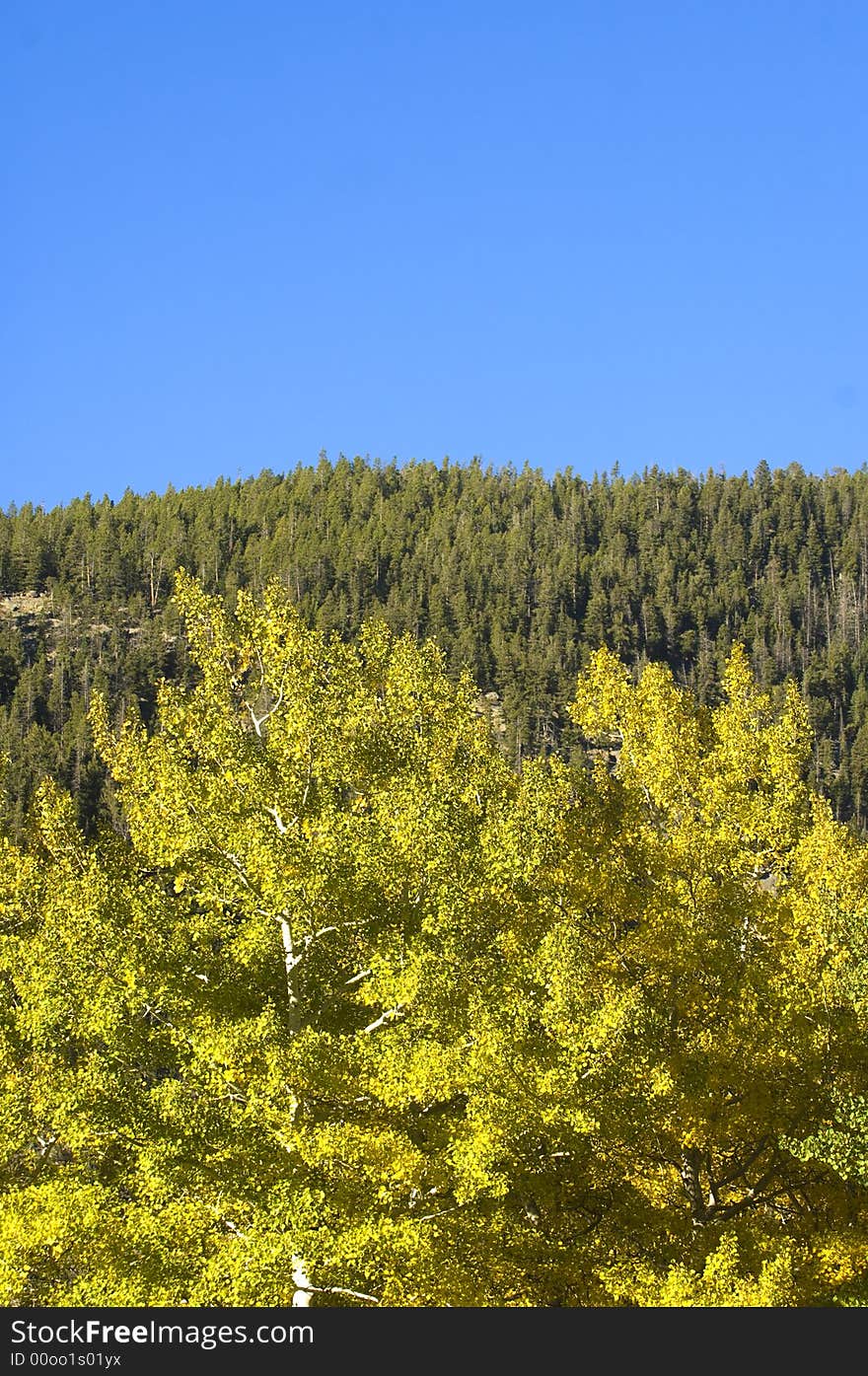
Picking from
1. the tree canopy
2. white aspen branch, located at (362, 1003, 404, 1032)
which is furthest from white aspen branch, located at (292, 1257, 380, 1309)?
white aspen branch, located at (362, 1003, 404, 1032)

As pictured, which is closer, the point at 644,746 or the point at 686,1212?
the point at 686,1212

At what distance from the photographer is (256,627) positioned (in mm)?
28078

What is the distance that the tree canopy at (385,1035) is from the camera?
21.1m

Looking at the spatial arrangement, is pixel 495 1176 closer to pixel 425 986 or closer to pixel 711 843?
pixel 425 986

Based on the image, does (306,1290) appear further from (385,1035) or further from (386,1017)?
(386,1017)

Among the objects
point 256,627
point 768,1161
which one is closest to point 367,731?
point 256,627

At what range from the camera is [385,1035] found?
71.6 feet

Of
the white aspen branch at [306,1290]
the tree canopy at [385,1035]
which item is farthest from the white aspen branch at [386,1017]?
the white aspen branch at [306,1290]

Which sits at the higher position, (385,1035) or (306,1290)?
(385,1035)

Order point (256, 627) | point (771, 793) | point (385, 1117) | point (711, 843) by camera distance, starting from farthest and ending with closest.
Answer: point (771, 793) → point (711, 843) → point (256, 627) → point (385, 1117)

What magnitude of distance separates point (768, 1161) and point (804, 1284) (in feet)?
11.9

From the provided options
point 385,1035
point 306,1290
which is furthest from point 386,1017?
point 306,1290

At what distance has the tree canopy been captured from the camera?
21109 mm

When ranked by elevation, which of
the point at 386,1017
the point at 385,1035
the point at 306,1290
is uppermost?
the point at 386,1017
